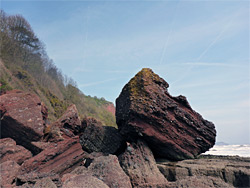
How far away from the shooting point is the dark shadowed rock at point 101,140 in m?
6.50

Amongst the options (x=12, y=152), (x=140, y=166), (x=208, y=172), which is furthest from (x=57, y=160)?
(x=208, y=172)

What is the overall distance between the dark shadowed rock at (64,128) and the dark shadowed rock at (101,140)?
5.40ft

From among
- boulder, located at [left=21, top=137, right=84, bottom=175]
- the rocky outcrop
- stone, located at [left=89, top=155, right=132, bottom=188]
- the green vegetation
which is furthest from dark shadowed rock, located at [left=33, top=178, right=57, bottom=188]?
the green vegetation

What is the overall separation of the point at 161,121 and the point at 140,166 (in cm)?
145

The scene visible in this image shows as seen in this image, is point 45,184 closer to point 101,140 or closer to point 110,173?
point 110,173

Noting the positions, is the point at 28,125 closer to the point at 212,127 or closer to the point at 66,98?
the point at 212,127

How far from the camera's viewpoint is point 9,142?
7.53m

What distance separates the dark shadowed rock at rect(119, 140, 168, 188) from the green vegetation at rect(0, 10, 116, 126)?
657 inches

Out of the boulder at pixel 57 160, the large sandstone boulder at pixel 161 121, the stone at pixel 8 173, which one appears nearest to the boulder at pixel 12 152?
the stone at pixel 8 173

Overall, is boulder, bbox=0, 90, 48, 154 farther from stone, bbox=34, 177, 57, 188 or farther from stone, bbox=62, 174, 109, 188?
stone, bbox=62, 174, 109, 188

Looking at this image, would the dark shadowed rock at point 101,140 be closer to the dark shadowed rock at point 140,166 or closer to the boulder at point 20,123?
the dark shadowed rock at point 140,166

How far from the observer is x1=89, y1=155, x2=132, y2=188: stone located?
450 centimetres

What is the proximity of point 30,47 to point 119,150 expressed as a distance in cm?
3103

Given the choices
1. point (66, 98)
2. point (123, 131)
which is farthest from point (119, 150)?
point (66, 98)
